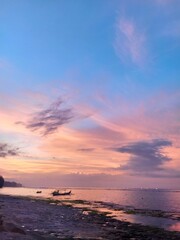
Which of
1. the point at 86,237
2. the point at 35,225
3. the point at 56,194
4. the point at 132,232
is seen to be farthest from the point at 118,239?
the point at 56,194

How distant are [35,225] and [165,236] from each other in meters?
Result: 17.7

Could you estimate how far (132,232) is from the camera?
141 feet

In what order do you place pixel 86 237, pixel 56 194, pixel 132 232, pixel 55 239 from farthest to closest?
pixel 56 194
pixel 132 232
pixel 86 237
pixel 55 239

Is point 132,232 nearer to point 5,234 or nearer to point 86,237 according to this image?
point 86,237

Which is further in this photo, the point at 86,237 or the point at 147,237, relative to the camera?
the point at 147,237

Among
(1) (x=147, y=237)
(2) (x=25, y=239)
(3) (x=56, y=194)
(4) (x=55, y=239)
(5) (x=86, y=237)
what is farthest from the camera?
(3) (x=56, y=194)

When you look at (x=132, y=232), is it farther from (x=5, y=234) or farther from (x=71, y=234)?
(x=5, y=234)

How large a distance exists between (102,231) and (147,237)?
6.10m

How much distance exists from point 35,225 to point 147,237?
1490 cm

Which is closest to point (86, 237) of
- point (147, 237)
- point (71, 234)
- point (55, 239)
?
point (71, 234)

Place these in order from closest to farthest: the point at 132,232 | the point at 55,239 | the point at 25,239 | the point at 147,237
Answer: the point at 25,239
the point at 55,239
the point at 147,237
the point at 132,232

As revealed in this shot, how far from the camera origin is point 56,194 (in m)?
199

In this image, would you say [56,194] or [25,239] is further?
[56,194]

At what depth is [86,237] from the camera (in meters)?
35.0
